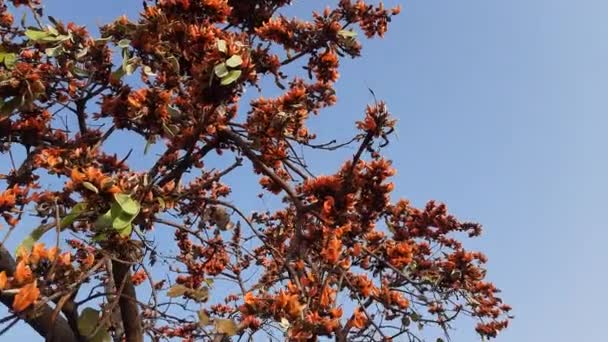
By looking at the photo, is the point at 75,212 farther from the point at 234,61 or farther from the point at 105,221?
the point at 234,61

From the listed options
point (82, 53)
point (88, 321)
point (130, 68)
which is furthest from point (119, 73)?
point (88, 321)

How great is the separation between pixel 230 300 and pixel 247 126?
3.98m

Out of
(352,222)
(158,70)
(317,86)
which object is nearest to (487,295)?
(317,86)

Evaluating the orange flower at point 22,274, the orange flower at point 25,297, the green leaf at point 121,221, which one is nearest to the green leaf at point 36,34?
the green leaf at point 121,221

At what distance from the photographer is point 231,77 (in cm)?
221

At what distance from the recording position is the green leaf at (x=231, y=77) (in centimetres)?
218

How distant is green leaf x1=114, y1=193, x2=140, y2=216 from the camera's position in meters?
1.90

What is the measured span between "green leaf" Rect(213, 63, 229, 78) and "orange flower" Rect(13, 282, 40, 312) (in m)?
0.99

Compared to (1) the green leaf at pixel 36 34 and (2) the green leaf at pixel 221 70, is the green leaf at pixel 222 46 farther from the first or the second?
(1) the green leaf at pixel 36 34

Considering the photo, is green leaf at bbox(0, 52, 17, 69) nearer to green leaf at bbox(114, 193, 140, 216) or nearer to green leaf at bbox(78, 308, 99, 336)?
green leaf at bbox(114, 193, 140, 216)

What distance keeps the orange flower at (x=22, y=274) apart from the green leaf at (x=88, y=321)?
0.43m

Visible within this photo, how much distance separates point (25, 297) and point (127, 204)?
0.46 metres

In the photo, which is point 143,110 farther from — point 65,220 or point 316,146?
point 316,146

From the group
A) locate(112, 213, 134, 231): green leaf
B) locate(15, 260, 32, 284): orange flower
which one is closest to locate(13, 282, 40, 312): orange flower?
locate(15, 260, 32, 284): orange flower
